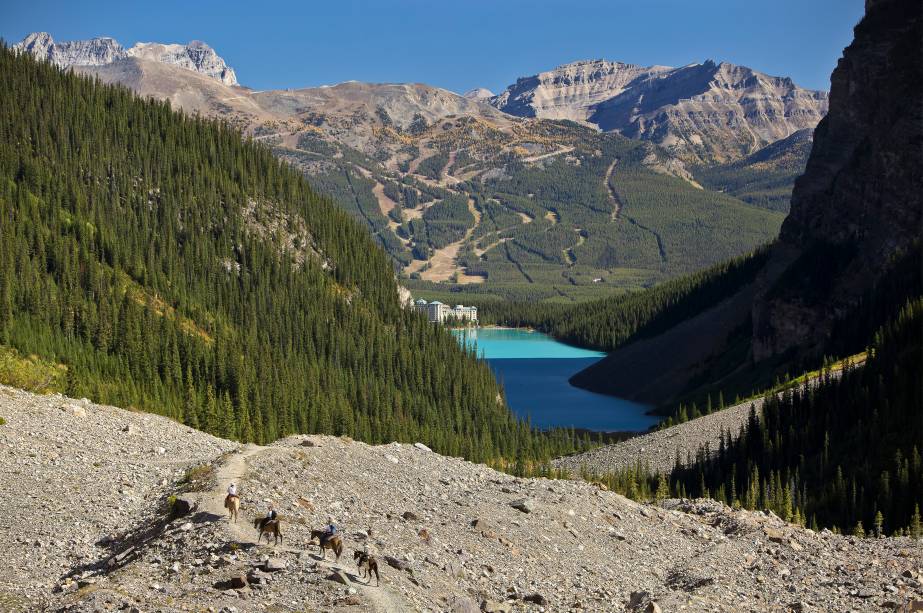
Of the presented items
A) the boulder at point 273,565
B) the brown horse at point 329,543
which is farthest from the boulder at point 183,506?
the boulder at point 273,565

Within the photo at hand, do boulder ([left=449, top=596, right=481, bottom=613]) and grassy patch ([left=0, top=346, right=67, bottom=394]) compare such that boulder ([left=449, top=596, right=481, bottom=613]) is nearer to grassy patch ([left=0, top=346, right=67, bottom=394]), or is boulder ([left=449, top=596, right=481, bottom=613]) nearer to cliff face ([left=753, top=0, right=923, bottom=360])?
grassy patch ([left=0, top=346, right=67, bottom=394])

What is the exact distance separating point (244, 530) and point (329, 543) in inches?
149

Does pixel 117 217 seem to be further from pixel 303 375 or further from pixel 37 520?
pixel 37 520

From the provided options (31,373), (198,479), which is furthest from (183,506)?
(31,373)

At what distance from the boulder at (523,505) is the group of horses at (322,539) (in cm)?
1480

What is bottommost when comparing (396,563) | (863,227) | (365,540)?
(396,563)

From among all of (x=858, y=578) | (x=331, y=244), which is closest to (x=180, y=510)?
(x=858, y=578)

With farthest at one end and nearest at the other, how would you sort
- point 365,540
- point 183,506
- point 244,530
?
point 183,506 → point 365,540 → point 244,530

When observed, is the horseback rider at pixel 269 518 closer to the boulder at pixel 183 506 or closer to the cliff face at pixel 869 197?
the boulder at pixel 183 506

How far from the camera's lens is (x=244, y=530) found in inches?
1510

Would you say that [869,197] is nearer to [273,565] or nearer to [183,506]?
[183,506]

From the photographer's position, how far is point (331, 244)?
19900 cm

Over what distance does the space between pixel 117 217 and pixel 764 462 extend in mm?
103476

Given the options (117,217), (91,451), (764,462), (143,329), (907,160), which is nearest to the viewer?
(91,451)
